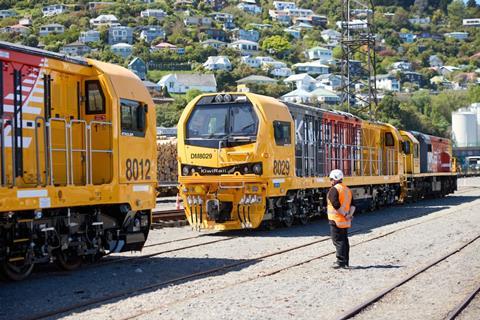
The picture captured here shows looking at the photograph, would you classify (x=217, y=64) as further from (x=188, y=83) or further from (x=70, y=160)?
(x=70, y=160)

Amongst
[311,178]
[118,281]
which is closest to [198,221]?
[311,178]

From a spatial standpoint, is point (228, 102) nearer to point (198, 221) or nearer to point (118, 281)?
point (198, 221)

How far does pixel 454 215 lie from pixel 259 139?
9863 millimetres

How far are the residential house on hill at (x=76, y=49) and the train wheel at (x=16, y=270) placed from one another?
544 feet

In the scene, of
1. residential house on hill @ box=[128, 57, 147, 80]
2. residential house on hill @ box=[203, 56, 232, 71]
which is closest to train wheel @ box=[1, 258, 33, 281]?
residential house on hill @ box=[128, 57, 147, 80]

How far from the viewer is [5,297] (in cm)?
1020

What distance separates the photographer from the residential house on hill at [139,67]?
16375 centimetres

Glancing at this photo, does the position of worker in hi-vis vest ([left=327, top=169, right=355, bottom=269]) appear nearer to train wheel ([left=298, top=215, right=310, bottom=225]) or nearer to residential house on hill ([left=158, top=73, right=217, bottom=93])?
train wheel ([left=298, top=215, right=310, bottom=225])

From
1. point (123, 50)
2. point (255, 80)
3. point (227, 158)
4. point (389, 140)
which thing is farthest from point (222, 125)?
point (123, 50)

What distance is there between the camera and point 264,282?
1141 centimetres

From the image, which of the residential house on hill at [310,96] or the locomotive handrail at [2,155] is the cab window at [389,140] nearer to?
the locomotive handrail at [2,155]

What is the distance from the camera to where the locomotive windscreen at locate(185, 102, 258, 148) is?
18688 millimetres

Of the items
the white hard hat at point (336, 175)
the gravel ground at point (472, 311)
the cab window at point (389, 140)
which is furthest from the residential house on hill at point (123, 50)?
the gravel ground at point (472, 311)

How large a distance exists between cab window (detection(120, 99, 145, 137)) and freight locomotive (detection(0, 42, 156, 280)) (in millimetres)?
18
